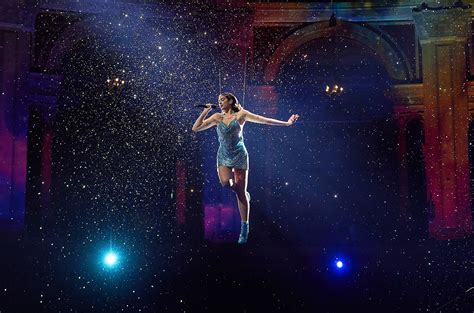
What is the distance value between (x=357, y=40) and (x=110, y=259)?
5.63 meters

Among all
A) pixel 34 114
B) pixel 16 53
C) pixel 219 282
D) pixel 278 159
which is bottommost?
pixel 219 282

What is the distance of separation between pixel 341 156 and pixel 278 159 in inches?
45.1

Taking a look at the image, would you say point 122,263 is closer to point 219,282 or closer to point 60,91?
point 219,282

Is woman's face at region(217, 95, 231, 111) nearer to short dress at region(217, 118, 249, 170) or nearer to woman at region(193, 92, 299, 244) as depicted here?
woman at region(193, 92, 299, 244)

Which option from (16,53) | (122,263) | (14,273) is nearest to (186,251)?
(122,263)

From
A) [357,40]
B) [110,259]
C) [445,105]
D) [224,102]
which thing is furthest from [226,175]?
[445,105]

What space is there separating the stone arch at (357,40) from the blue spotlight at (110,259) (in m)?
4.02

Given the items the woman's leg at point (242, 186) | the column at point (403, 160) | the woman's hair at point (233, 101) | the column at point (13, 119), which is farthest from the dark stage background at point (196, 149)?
the woman's hair at point (233, 101)

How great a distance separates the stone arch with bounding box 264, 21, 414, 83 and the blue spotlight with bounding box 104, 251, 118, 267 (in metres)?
4.02

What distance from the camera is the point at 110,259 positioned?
19.5ft

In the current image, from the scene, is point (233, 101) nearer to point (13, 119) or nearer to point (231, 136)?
point (231, 136)

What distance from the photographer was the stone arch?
27.5 ft

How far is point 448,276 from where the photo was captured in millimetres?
5270

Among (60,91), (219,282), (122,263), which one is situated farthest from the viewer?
(60,91)
